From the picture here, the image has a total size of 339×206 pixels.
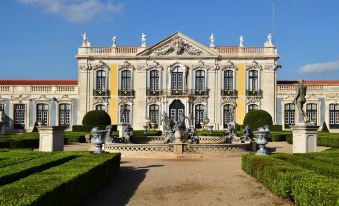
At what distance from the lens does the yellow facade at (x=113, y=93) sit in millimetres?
38281

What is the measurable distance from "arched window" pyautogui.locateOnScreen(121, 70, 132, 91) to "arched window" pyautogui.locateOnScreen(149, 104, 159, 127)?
2455 millimetres

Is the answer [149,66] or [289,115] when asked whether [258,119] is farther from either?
[149,66]

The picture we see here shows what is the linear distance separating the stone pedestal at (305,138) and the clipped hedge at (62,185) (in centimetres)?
632

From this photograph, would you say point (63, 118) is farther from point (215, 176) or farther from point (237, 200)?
point (237, 200)

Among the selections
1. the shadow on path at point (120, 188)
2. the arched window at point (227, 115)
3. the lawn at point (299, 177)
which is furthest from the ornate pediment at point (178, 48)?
the lawn at point (299, 177)

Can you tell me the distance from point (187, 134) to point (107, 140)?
3.40m

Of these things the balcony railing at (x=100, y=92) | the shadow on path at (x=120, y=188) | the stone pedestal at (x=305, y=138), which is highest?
the balcony railing at (x=100, y=92)

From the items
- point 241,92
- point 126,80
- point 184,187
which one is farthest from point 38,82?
point 184,187

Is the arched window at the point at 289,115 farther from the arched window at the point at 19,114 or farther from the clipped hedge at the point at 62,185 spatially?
the clipped hedge at the point at 62,185

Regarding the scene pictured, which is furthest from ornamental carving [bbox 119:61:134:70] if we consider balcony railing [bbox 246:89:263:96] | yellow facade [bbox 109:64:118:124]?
balcony railing [bbox 246:89:263:96]

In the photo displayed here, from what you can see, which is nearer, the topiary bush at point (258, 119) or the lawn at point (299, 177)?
the lawn at point (299, 177)

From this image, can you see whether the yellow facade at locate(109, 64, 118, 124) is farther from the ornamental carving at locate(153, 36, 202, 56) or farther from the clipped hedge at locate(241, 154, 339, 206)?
the clipped hedge at locate(241, 154, 339, 206)

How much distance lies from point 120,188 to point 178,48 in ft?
94.3

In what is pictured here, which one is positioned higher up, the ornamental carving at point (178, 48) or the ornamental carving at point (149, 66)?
the ornamental carving at point (178, 48)
